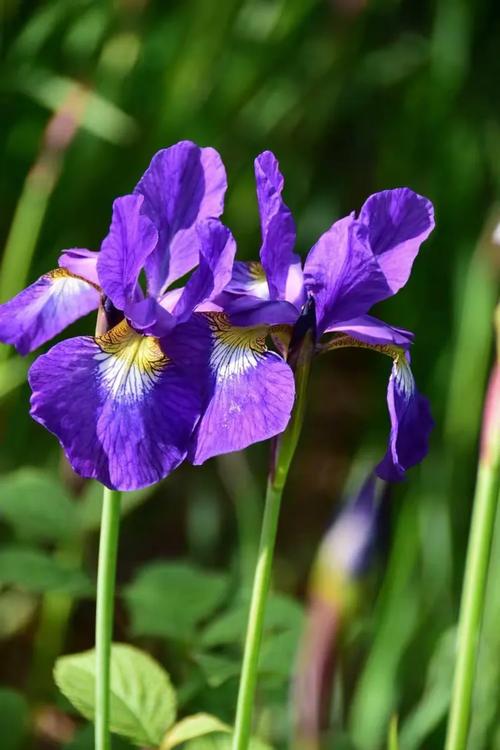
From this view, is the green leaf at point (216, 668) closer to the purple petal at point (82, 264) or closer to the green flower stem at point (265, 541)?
the green flower stem at point (265, 541)

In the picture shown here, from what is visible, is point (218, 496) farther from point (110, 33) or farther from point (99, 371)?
point (99, 371)

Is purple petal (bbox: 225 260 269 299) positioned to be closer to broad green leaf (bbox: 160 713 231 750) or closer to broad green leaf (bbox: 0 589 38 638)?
broad green leaf (bbox: 160 713 231 750)

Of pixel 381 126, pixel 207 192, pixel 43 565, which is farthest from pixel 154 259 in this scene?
pixel 381 126

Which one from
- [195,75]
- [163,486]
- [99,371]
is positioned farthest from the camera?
[163,486]

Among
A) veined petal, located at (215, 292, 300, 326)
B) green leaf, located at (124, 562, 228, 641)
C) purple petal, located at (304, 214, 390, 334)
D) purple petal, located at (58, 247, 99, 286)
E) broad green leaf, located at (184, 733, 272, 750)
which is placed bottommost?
broad green leaf, located at (184, 733, 272, 750)

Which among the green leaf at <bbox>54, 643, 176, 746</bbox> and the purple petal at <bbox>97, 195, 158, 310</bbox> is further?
the green leaf at <bbox>54, 643, 176, 746</bbox>

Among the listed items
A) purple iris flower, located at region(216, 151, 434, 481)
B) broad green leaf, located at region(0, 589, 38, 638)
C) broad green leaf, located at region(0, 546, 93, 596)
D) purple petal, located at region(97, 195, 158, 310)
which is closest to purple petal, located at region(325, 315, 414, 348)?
purple iris flower, located at region(216, 151, 434, 481)

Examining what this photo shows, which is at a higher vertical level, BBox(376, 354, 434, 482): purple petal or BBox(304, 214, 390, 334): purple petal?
BBox(304, 214, 390, 334): purple petal
